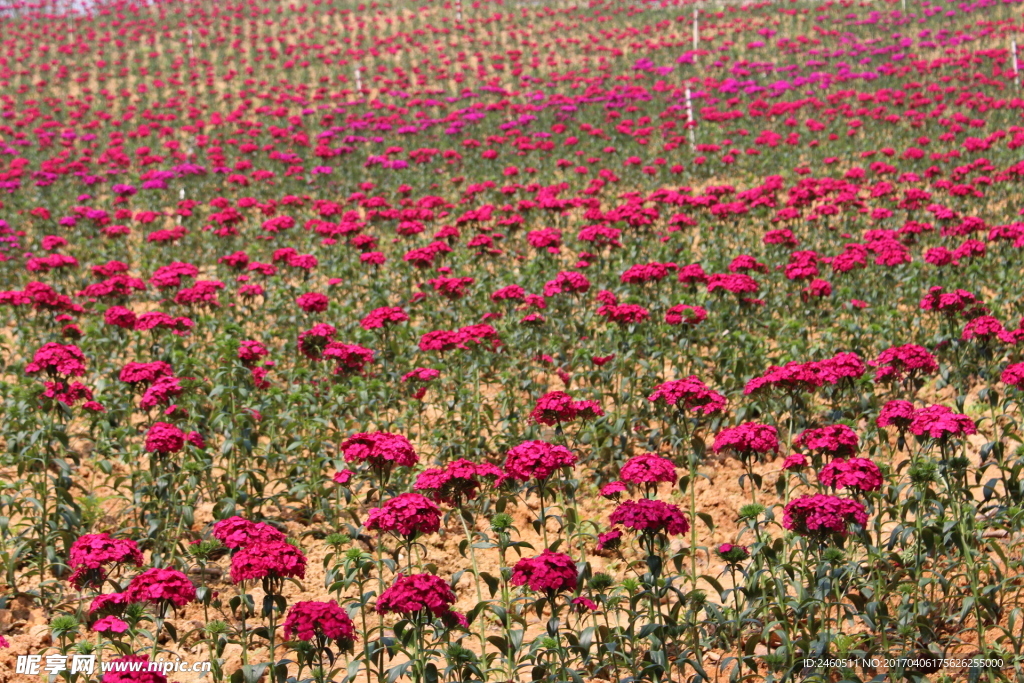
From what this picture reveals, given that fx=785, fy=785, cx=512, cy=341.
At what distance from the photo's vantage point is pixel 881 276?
11.6 m

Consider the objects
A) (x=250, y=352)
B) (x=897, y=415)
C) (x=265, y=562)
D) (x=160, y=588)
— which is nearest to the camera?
(x=265, y=562)

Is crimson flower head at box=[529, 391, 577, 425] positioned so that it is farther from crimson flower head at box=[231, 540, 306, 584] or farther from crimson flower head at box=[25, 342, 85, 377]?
crimson flower head at box=[25, 342, 85, 377]

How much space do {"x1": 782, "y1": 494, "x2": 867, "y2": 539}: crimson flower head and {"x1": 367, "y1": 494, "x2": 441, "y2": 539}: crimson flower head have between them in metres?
2.13

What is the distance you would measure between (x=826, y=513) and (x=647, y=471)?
1098mm

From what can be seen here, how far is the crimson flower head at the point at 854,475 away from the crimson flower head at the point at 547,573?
1.72 metres

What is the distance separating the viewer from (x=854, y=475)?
4770 millimetres

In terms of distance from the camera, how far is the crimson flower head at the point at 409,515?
15.0 ft

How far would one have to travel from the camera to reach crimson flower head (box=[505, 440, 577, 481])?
Answer: 505 cm

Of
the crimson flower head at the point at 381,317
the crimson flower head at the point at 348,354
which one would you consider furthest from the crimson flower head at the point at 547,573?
the crimson flower head at the point at 381,317

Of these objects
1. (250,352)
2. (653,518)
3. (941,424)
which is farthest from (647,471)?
(250,352)

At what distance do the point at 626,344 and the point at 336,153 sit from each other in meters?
12.0

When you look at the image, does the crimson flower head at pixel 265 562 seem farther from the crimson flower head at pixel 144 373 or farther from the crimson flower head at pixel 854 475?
the crimson flower head at pixel 854 475

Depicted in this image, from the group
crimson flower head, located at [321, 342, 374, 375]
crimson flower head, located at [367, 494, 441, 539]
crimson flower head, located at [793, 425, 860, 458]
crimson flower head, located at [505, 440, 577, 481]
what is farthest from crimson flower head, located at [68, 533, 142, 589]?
crimson flower head, located at [793, 425, 860, 458]
